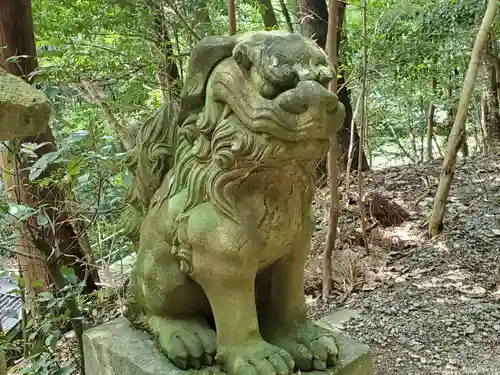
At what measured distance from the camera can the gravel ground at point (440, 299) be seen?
8.77 feet

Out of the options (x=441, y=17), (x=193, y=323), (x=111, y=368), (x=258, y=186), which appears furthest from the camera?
(x=441, y=17)

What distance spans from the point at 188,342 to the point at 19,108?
751mm

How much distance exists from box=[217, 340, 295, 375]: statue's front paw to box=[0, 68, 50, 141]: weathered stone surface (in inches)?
27.1

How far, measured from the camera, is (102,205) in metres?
2.42

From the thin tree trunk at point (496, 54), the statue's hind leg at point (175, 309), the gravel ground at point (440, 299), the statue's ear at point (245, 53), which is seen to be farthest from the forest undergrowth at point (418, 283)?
the statue's ear at point (245, 53)

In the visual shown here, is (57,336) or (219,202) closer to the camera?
(219,202)

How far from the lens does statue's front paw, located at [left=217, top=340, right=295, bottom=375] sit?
1319 millimetres

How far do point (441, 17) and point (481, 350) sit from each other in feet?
9.77

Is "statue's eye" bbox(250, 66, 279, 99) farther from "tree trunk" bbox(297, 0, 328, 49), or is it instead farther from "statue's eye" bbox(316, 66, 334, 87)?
"tree trunk" bbox(297, 0, 328, 49)

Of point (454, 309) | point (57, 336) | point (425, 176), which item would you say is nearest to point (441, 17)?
point (425, 176)

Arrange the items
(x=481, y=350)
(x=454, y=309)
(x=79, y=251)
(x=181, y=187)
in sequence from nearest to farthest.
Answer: (x=181, y=187), (x=481, y=350), (x=454, y=309), (x=79, y=251)

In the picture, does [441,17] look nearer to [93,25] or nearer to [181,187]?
[93,25]

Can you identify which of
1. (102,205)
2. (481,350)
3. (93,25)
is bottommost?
(481,350)

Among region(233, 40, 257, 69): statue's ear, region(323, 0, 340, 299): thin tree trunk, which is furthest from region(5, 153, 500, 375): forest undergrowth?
region(233, 40, 257, 69): statue's ear
